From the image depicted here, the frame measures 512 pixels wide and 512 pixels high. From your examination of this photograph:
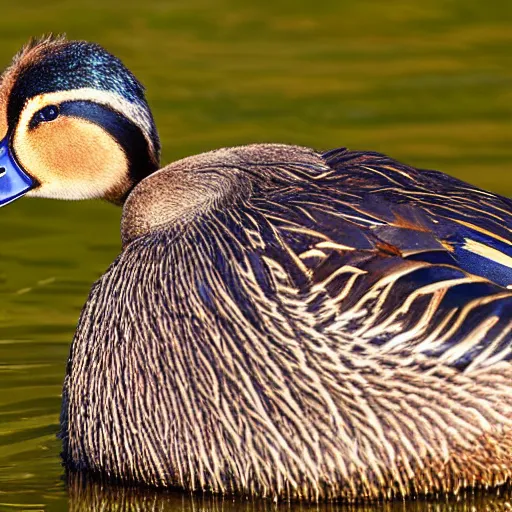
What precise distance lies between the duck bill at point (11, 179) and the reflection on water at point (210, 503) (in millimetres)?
1860

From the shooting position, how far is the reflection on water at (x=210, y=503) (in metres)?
8.32

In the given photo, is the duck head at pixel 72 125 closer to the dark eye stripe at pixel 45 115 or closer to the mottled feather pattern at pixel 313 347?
the dark eye stripe at pixel 45 115

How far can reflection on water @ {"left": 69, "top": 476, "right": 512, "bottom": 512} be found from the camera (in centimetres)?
832

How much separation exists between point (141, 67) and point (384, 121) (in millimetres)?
3402

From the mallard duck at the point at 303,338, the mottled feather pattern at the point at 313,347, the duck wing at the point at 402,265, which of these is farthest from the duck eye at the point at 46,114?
the duck wing at the point at 402,265

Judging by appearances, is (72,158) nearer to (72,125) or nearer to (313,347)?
(72,125)

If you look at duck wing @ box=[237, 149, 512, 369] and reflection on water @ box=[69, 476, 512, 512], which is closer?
duck wing @ box=[237, 149, 512, 369]

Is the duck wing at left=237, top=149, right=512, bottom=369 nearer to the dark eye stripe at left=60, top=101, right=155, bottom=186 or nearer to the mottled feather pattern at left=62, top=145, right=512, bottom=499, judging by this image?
the mottled feather pattern at left=62, top=145, right=512, bottom=499

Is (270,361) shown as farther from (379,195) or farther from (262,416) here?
(379,195)

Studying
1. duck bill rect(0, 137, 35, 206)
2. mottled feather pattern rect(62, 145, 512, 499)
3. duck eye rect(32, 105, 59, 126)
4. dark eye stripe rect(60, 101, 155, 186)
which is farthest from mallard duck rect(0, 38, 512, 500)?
duck bill rect(0, 137, 35, 206)

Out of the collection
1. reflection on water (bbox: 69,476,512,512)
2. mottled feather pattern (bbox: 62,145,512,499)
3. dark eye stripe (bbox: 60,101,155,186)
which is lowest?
reflection on water (bbox: 69,476,512,512)

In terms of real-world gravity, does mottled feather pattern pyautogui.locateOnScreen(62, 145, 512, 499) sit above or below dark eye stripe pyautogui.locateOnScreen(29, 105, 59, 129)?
below

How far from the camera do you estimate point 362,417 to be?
817 cm

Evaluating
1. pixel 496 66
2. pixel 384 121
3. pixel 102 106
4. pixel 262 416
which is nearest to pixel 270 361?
pixel 262 416
